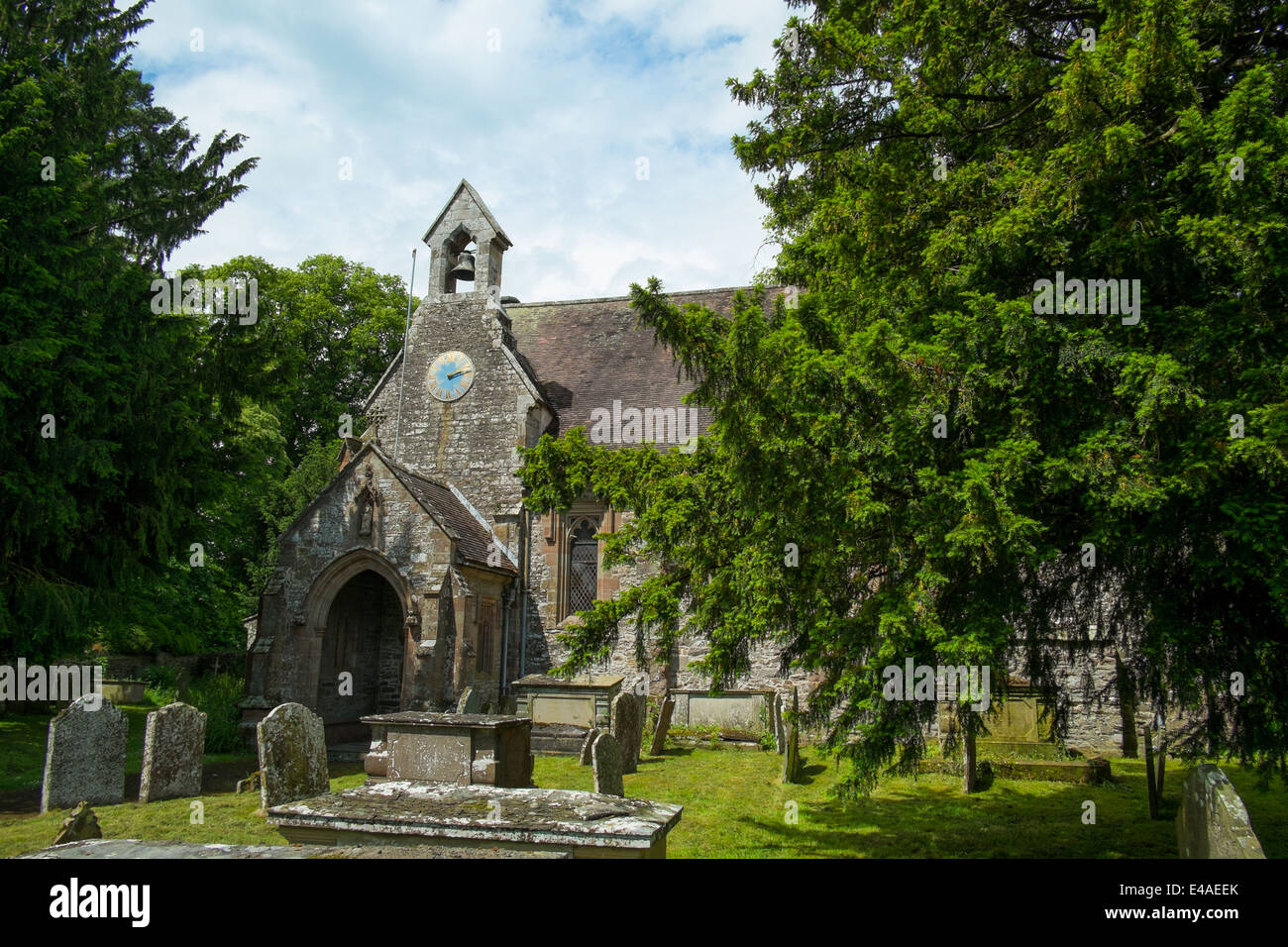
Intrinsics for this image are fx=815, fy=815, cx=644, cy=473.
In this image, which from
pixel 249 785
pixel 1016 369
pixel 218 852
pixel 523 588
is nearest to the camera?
pixel 218 852

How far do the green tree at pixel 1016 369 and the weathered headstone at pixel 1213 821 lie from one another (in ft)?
3.22

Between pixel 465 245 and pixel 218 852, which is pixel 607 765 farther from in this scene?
pixel 465 245

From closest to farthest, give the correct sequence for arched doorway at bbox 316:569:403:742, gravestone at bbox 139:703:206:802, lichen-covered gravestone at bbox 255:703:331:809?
lichen-covered gravestone at bbox 255:703:331:809, gravestone at bbox 139:703:206:802, arched doorway at bbox 316:569:403:742

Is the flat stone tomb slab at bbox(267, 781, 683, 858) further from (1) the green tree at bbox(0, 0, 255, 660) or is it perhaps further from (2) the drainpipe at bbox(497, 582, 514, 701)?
(2) the drainpipe at bbox(497, 582, 514, 701)

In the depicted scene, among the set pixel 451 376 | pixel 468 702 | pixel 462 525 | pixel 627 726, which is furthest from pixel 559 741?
pixel 451 376

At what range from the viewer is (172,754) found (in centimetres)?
1005

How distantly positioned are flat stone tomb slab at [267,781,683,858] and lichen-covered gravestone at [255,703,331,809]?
6.75ft

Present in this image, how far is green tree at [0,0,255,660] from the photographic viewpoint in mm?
11086

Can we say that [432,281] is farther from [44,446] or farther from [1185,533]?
[1185,533]

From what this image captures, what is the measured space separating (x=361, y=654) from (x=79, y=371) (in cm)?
851

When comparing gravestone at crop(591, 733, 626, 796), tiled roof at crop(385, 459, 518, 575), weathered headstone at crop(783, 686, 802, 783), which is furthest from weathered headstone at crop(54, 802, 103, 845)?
tiled roof at crop(385, 459, 518, 575)
